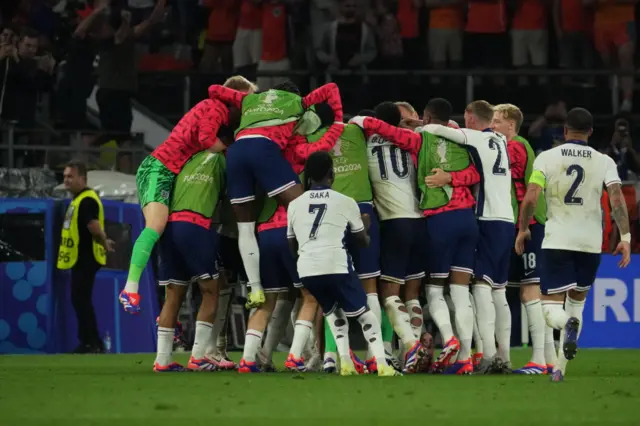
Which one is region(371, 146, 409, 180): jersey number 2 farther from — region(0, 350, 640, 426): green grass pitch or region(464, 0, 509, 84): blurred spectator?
region(464, 0, 509, 84): blurred spectator

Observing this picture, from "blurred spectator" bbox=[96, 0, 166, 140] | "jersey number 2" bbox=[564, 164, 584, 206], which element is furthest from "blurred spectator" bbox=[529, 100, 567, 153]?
"jersey number 2" bbox=[564, 164, 584, 206]

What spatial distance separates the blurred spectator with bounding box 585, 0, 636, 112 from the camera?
22.2 meters

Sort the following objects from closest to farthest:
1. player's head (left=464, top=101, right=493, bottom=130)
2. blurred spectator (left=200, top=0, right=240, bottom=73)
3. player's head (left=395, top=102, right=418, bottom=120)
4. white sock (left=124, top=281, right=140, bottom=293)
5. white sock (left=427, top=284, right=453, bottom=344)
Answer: white sock (left=427, top=284, right=453, bottom=344), white sock (left=124, top=281, right=140, bottom=293), player's head (left=464, top=101, right=493, bottom=130), player's head (left=395, top=102, right=418, bottom=120), blurred spectator (left=200, top=0, right=240, bottom=73)

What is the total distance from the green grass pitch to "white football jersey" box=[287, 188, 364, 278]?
877 mm

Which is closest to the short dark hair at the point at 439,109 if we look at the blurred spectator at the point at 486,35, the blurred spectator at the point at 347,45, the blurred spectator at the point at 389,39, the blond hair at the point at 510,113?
the blond hair at the point at 510,113

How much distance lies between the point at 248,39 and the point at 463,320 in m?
11.0

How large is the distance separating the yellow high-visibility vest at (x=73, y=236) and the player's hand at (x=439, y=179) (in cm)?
614

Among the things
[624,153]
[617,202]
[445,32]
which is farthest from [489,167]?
[445,32]

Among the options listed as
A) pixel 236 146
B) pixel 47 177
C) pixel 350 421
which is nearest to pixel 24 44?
pixel 47 177

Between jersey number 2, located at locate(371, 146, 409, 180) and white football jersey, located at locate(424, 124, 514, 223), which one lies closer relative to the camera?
white football jersey, located at locate(424, 124, 514, 223)

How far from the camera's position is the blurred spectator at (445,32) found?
883 inches

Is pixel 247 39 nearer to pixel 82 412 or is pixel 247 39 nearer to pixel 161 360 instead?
pixel 161 360

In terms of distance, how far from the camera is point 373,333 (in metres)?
12.1

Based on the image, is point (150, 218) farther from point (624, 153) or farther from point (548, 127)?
point (624, 153)
